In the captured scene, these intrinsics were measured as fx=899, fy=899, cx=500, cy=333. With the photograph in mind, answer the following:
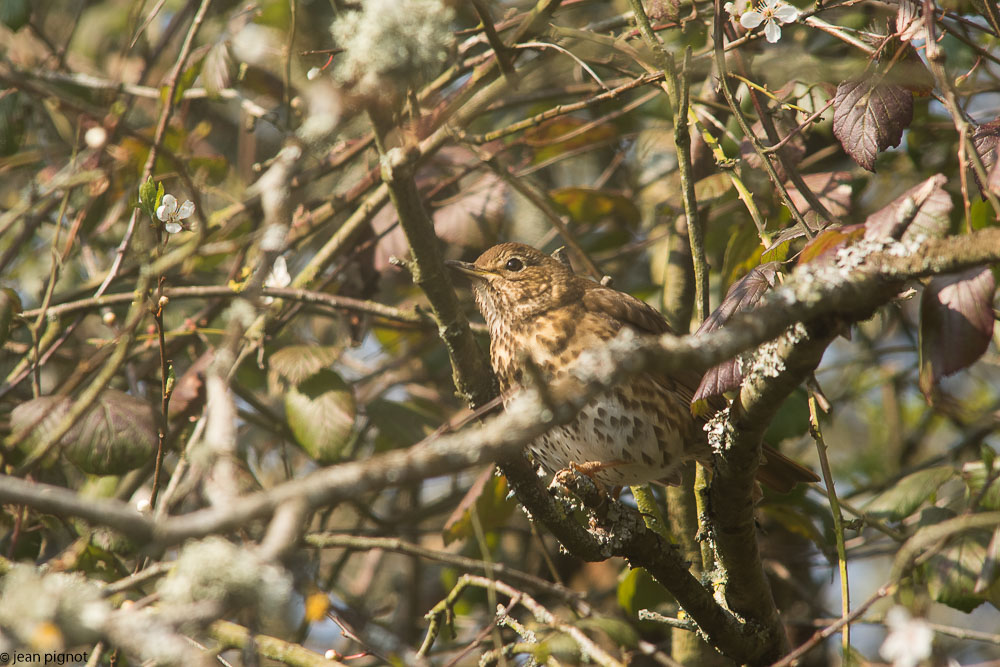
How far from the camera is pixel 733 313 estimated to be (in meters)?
1.69

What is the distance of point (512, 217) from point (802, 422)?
7.00ft

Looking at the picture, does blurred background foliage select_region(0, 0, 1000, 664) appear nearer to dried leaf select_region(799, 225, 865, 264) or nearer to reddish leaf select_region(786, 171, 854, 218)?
reddish leaf select_region(786, 171, 854, 218)

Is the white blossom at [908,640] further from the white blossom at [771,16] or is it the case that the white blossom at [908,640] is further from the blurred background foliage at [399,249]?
the white blossom at [771,16]

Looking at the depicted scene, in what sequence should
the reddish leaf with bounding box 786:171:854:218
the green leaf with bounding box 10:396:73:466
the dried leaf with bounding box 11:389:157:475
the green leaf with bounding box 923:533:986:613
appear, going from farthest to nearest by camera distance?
the reddish leaf with bounding box 786:171:854:218 → the dried leaf with bounding box 11:389:157:475 → the green leaf with bounding box 10:396:73:466 → the green leaf with bounding box 923:533:986:613

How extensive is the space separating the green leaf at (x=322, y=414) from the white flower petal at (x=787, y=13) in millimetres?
1733

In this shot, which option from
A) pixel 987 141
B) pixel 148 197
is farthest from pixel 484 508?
pixel 987 141

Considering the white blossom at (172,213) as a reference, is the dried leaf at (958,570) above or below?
below

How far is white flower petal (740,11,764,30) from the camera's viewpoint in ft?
7.34

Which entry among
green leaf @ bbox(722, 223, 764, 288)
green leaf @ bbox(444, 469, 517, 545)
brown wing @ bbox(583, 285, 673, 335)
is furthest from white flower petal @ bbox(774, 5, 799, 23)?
green leaf @ bbox(444, 469, 517, 545)

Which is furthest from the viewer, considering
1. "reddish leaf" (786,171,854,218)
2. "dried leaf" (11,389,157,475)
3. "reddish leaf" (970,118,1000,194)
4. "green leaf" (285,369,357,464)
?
"green leaf" (285,369,357,464)

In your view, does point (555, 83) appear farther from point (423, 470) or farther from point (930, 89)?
point (423, 470)

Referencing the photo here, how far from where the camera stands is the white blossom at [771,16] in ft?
7.26

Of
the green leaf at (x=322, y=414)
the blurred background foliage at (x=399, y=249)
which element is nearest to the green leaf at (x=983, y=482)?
the blurred background foliage at (x=399, y=249)

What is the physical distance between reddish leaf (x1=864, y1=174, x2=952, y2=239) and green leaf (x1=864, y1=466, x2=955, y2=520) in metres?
1.51
